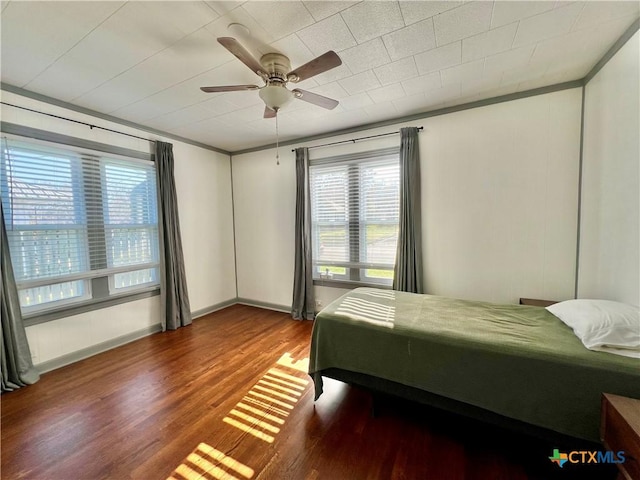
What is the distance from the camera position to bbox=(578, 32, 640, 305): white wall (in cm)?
173

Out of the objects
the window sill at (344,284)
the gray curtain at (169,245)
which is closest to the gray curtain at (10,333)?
the gray curtain at (169,245)

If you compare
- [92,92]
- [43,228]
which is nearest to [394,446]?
[43,228]

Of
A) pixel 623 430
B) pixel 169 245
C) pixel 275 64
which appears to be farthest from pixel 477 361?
pixel 169 245

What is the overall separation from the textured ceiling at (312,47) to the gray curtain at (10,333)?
4.92ft

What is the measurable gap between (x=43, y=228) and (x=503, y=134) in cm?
479

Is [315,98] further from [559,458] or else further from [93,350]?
[93,350]

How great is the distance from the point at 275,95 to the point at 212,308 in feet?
11.8

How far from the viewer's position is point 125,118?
3086 mm

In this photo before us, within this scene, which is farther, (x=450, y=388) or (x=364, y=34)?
(x=364, y=34)

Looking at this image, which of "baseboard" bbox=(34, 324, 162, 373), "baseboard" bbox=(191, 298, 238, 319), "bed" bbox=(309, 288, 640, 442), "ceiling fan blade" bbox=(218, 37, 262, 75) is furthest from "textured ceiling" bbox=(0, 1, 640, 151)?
"baseboard" bbox=(191, 298, 238, 319)

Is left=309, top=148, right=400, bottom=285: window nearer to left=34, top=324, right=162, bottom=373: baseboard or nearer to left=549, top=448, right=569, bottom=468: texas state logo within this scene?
left=549, top=448, right=569, bottom=468: texas state logo

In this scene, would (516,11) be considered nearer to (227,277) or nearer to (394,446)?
(394,446)

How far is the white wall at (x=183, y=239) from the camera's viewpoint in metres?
2.55

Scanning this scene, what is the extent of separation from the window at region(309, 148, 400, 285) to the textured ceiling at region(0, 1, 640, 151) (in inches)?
33.4
